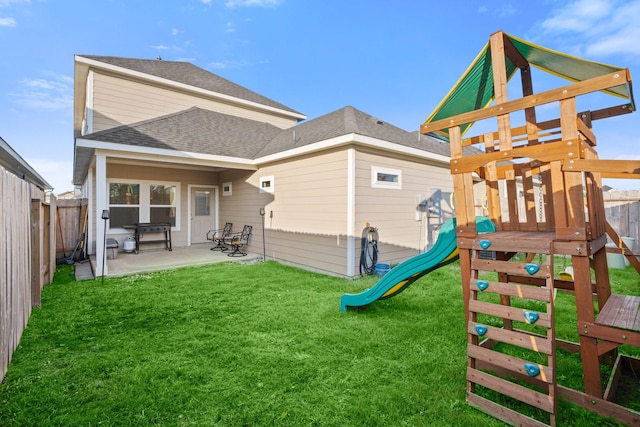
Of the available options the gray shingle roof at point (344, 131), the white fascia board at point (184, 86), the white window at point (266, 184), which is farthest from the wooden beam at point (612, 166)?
the white fascia board at point (184, 86)

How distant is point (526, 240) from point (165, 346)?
139 inches

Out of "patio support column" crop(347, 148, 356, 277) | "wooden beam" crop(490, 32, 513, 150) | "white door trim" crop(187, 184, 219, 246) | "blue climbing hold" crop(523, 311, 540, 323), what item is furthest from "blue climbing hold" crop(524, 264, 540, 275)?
"white door trim" crop(187, 184, 219, 246)

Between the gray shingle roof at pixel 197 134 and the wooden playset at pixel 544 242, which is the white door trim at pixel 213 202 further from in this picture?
the wooden playset at pixel 544 242

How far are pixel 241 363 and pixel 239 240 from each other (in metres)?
6.56

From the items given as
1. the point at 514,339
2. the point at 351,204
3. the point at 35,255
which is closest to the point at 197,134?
the point at 35,255

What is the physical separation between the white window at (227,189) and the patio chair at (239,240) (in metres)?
1.57

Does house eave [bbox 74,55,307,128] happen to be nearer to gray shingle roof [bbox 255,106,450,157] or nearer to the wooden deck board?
gray shingle roof [bbox 255,106,450,157]

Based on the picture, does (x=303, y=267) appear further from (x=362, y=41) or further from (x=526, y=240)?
(x=362, y=41)

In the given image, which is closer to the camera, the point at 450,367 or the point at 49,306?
the point at 450,367

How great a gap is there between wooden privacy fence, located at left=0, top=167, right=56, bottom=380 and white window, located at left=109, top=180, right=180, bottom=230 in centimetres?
436

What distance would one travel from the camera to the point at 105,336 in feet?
11.2

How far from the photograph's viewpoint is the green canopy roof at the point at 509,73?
2578mm

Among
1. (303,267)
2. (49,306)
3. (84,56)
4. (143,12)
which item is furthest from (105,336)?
(143,12)

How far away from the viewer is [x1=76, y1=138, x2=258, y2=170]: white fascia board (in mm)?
6059
